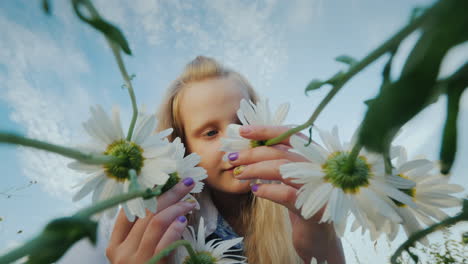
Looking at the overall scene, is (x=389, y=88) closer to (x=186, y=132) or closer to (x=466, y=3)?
(x=466, y=3)

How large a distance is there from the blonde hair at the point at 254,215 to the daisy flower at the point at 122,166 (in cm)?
83

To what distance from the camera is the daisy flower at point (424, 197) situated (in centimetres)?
25

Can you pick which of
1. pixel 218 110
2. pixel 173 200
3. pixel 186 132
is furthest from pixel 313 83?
pixel 186 132

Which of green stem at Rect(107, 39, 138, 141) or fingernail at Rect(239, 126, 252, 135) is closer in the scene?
green stem at Rect(107, 39, 138, 141)

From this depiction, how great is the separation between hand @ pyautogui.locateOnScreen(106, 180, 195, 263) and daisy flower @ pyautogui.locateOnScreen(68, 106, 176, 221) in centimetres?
13

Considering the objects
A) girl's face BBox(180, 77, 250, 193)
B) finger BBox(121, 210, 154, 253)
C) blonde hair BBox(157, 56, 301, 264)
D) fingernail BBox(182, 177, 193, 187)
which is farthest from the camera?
blonde hair BBox(157, 56, 301, 264)

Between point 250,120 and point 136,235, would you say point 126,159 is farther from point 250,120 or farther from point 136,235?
point 136,235

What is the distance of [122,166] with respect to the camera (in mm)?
224

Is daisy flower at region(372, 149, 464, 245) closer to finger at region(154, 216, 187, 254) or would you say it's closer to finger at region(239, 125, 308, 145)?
finger at region(239, 125, 308, 145)

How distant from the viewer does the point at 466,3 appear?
2.8 inches

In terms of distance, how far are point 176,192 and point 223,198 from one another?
0.78m

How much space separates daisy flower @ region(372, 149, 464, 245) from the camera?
0.25 metres

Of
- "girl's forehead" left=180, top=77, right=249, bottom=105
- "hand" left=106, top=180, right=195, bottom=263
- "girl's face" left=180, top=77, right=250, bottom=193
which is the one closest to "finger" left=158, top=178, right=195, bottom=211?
Answer: "hand" left=106, top=180, right=195, bottom=263

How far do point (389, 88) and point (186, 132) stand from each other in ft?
3.39
